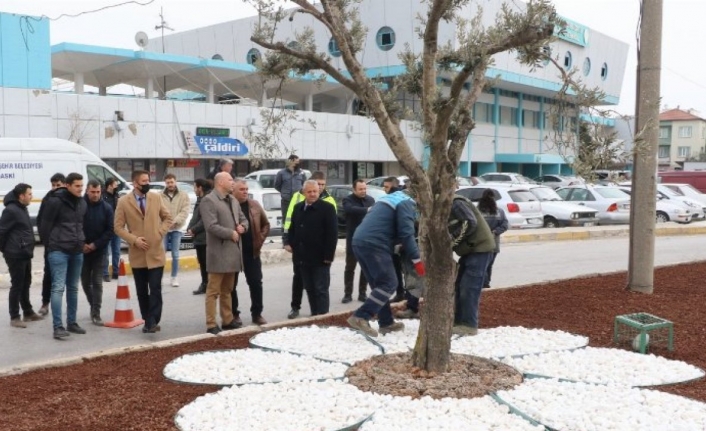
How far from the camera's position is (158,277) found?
790 cm

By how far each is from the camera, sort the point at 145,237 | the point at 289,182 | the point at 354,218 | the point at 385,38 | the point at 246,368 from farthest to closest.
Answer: the point at 385,38, the point at 289,182, the point at 354,218, the point at 145,237, the point at 246,368

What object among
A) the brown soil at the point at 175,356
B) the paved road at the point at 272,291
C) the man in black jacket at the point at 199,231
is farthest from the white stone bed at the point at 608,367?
the man in black jacket at the point at 199,231

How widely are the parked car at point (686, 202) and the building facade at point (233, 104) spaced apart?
590 centimetres

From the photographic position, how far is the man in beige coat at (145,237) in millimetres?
7840

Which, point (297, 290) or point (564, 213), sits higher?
point (564, 213)

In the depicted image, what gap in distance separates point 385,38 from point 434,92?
40.3 m

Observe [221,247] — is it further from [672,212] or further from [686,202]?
[686,202]

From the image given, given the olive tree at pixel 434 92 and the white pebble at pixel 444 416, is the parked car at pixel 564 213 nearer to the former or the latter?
the olive tree at pixel 434 92

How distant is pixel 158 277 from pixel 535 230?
14.3 metres

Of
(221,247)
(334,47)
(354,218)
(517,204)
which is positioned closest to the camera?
(334,47)

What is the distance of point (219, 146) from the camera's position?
111 ft

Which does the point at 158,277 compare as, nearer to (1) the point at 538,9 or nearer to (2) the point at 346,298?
(2) the point at 346,298

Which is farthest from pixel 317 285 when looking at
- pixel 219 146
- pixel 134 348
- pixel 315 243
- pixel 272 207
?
pixel 219 146

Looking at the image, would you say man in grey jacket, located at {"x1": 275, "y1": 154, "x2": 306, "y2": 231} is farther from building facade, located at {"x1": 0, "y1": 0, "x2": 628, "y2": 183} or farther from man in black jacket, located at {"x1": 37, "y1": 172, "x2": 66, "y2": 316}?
man in black jacket, located at {"x1": 37, "y1": 172, "x2": 66, "y2": 316}
